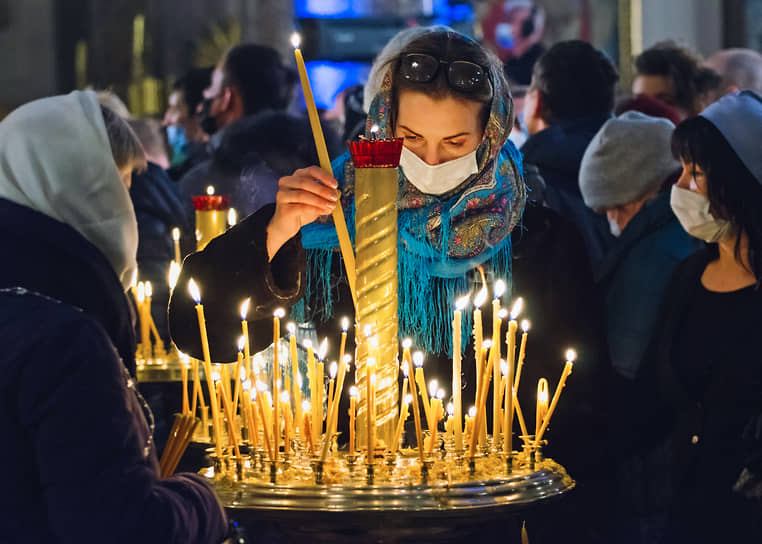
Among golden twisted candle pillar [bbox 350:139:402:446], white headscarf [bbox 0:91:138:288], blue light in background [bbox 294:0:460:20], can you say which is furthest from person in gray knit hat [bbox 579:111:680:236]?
blue light in background [bbox 294:0:460:20]

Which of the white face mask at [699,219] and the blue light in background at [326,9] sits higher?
the blue light in background at [326,9]

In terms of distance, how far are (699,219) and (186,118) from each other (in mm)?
3263

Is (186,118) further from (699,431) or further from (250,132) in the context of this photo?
(699,431)

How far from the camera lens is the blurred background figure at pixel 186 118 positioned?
5266mm

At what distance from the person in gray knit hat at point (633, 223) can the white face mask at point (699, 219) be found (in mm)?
285

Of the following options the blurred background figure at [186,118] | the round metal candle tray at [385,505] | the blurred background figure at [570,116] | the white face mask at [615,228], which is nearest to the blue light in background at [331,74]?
the blurred background figure at [186,118]

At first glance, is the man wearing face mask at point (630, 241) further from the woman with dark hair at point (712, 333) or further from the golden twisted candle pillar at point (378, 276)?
the golden twisted candle pillar at point (378, 276)

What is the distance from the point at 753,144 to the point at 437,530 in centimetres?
158

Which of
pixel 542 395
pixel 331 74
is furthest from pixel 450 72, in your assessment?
pixel 331 74

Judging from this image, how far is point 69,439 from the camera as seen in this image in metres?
1.34

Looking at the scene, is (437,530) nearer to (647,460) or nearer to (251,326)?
(251,326)

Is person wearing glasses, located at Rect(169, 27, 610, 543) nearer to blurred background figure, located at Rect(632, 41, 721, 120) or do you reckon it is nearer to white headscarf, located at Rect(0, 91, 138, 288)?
white headscarf, located at Rect(0, 91, 138, 288)

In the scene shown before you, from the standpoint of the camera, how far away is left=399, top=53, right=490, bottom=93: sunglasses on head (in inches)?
79.7

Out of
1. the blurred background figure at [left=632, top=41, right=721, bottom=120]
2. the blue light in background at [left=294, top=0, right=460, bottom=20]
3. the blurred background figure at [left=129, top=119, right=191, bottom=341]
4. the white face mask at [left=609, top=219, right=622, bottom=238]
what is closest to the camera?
the white face mask at [left=609, top=219, right=622, bottom=238]
